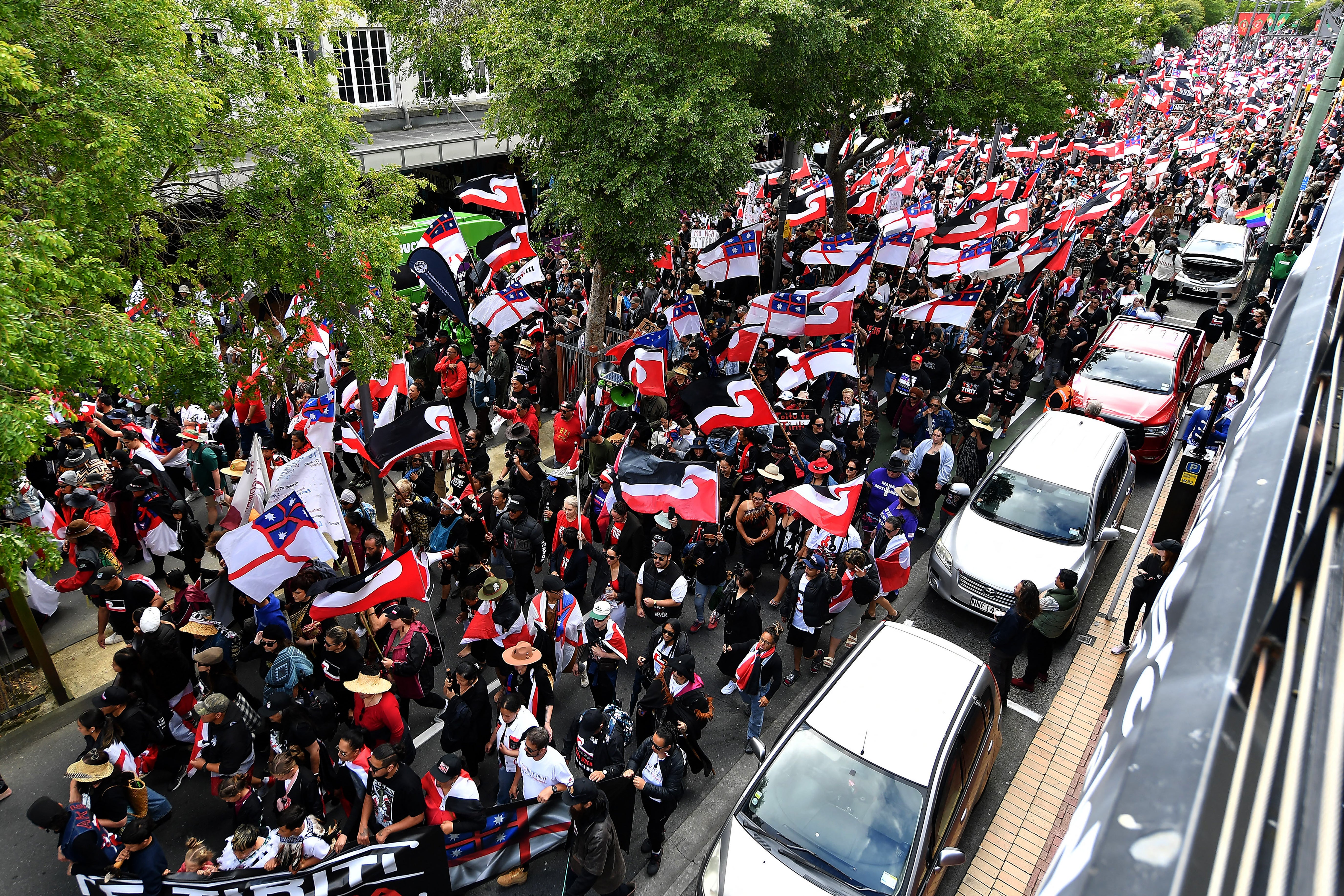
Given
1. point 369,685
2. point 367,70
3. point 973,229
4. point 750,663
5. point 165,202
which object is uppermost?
point 367,70

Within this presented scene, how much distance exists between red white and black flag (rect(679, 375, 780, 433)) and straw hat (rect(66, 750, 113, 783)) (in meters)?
7.82

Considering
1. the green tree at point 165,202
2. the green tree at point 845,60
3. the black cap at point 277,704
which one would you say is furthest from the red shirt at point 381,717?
the green tree at point 845,60

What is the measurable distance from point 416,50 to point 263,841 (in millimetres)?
20830

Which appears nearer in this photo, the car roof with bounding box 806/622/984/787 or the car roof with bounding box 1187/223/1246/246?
the car roof with bounding box 806/622/984/787

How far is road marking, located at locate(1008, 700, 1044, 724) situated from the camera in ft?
29.8

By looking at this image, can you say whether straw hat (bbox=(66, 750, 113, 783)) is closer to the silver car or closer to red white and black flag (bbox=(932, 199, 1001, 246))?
the silver car

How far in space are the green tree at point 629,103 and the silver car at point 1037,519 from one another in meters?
6.42

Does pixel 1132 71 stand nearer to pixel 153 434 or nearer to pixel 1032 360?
pixel 1032 360

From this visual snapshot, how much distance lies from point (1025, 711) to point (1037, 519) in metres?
2.55

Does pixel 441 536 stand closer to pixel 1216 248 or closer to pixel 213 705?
pixel 213 705

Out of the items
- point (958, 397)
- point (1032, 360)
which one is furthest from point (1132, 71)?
point (958, 397)

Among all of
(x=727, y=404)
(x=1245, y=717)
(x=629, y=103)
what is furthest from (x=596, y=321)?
(x=1245, y=717)

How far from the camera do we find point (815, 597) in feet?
28.8

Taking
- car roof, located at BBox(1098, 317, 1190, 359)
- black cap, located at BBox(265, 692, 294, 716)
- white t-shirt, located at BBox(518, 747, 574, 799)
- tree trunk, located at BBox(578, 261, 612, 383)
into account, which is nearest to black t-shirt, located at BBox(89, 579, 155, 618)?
black cap, located at BBox(265, 692, 294, 716)
